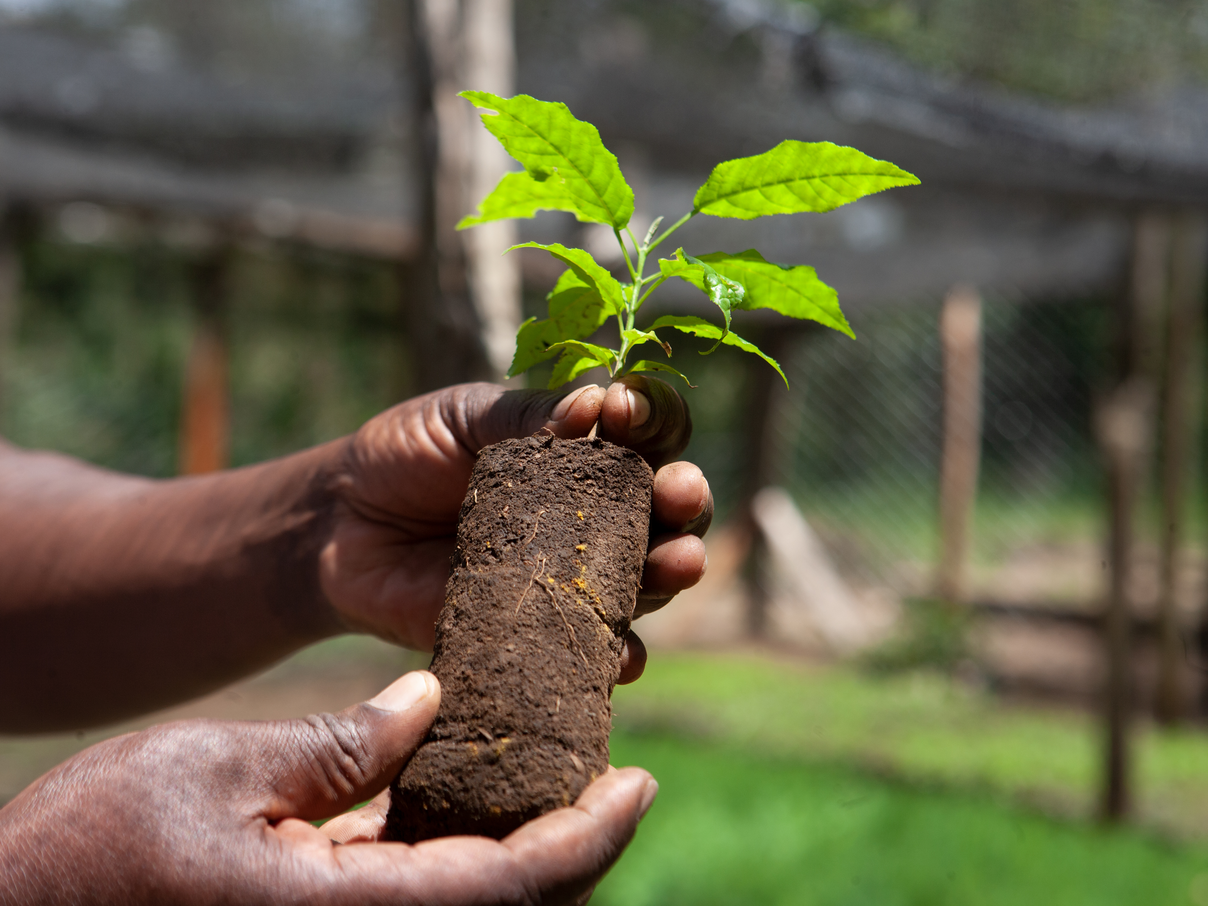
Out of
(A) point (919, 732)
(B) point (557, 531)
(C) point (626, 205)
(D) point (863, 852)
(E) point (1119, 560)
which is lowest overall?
(A) point (919, 732)

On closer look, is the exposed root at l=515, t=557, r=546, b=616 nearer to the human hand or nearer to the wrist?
the human hand

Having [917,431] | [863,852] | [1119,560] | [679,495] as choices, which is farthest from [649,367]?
[917,431]

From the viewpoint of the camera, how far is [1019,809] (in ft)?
11.3

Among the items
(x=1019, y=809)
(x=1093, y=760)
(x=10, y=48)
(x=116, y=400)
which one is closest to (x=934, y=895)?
(x=1019, y=809)

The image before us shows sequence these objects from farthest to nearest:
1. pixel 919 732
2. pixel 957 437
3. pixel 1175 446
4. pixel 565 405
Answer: pixel 957 437 < pixel 1175 446 < pixel 919 732 < pixel 565 405

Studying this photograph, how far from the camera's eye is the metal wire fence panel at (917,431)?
6238 mm

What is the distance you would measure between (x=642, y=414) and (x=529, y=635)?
329mm

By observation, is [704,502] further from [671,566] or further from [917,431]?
[917,431]

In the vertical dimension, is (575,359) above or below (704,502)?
above

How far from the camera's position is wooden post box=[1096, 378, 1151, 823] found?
3498 millimetres

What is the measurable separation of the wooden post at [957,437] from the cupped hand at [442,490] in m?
4.73

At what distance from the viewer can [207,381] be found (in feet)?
15.2

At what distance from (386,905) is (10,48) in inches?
151

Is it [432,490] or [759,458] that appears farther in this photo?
[759,458]
